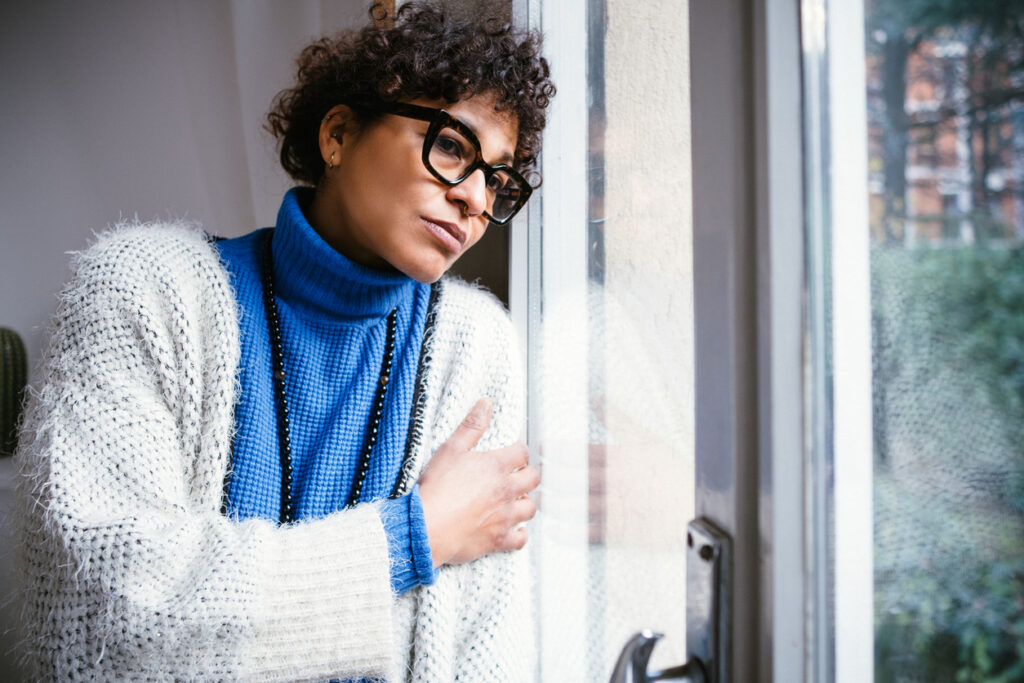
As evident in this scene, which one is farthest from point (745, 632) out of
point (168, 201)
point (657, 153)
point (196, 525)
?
point (168, 201)

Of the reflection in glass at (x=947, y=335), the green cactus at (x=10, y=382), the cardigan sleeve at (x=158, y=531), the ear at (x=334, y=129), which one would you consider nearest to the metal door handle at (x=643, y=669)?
the reflection in glass at (x=947, y=335)

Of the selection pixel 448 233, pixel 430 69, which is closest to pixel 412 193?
pixel 448 233

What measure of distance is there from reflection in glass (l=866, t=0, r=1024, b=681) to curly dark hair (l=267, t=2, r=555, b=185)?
616 millimetres

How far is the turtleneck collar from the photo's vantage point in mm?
902

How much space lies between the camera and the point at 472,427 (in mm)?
915

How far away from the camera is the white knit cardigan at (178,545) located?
0.67 metres

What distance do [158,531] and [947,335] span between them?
709 mm

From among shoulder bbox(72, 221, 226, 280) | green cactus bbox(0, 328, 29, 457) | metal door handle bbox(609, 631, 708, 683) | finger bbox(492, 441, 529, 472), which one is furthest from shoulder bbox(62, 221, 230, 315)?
green cactus bbox(0, 328, 29, 457)

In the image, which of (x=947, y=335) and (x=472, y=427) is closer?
(x=947, y=335)

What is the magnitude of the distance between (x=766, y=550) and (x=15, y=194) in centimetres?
179

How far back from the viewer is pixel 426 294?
1018 mm

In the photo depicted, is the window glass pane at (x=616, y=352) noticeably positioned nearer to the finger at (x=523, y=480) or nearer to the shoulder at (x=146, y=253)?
the finger at (x=523, y=480)

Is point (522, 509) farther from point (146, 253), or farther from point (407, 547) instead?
point (146, 253)

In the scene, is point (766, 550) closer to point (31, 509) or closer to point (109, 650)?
point (109, 650)
